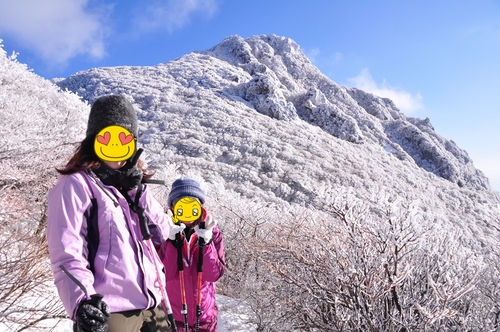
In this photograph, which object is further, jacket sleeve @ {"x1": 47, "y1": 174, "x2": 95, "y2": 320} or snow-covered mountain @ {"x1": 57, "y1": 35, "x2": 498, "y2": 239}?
snow-covered mountain @ {"x1": 57, "y1": 35, "x2": 498, "y2": 239}

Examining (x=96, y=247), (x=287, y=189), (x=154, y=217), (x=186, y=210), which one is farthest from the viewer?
(x=287, y=189)

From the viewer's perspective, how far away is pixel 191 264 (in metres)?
2.36

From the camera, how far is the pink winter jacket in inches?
90.3

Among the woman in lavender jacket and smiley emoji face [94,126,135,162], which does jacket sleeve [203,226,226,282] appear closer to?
the woman in lavender jacket

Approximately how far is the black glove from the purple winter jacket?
0.03m

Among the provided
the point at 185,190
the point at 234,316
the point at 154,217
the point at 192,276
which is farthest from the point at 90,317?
the point at 234,316

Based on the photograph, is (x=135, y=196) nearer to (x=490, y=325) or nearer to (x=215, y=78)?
(x=490, y=325)

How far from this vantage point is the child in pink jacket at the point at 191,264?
2207mm

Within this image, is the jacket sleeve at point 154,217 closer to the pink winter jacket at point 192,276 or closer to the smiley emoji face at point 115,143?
the smiley emoji face at point 115,143

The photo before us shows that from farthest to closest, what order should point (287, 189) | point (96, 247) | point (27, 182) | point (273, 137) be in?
point (273, 137), point (287, 189), point (27, 182), point (96, 247)

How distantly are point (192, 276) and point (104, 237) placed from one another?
1195 mm

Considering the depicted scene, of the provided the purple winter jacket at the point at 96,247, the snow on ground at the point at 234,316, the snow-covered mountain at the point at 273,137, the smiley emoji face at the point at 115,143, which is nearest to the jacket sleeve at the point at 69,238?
the purple winter jacket at the point at 96,247

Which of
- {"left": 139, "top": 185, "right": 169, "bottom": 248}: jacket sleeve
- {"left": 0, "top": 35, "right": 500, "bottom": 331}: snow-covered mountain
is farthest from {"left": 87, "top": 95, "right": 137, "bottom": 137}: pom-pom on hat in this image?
{"left": 0, "top": 35, "right": 500, "bottom": 331}: snow-covered mountain

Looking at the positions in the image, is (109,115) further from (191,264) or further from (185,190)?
(191,264)
